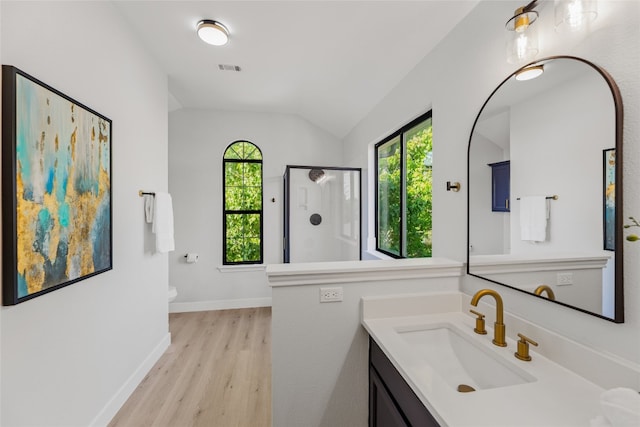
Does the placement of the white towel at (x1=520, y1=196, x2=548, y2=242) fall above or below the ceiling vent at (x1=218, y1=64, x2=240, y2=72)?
below

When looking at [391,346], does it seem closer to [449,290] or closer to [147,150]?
[449,290]

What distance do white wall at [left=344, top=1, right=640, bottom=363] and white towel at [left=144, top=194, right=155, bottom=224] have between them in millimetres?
2244

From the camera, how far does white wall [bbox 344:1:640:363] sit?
0.85 m

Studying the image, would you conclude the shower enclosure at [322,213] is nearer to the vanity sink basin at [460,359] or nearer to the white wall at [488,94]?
the white wall at [488,94]

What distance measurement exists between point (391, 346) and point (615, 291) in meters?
0.77

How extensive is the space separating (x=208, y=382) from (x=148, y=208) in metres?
1.51

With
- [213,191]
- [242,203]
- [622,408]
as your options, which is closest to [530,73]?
[622,408]

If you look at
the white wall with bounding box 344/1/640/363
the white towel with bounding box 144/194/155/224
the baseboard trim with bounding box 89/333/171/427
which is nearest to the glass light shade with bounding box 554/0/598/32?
the white wall with bounding box 344/1/640/363

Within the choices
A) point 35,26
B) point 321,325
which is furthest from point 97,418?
point 35,26

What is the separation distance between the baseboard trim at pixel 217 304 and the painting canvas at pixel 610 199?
142 inches

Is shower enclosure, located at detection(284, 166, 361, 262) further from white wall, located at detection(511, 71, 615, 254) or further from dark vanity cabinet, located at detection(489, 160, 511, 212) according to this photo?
white wall, located at detection(511, 71, 615, 254)

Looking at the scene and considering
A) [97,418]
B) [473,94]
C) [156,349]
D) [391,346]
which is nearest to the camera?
[391,346]

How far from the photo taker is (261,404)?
195cm

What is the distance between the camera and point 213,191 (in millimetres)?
3799
